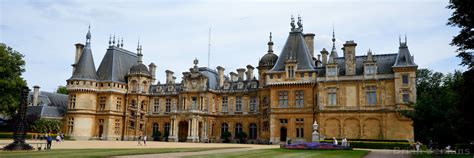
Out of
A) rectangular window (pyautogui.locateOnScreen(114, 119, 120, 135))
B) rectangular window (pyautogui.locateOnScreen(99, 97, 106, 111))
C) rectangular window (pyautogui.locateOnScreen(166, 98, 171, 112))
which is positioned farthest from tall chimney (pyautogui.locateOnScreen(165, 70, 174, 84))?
rectangular window (pyautogui.locateOnScreen(99, 97, 106, 111))

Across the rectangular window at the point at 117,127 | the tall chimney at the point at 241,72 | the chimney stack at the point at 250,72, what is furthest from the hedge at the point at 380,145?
the rectangular window at the point at 117,127

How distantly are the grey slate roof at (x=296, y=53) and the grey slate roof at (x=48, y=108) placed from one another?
27.6 m

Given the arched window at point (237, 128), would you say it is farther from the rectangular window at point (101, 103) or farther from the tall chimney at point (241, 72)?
the rectangular window at point (101, 103)

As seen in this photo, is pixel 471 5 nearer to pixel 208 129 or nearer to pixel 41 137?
pixel 208 129

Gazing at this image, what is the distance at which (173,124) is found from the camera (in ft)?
165

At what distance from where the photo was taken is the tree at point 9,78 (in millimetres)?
39291

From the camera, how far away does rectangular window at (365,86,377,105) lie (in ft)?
129

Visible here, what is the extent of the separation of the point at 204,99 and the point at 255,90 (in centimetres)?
633

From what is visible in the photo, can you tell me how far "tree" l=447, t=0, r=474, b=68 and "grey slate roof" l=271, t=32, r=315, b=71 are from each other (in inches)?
901

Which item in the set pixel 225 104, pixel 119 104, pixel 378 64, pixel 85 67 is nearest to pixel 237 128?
pixel 225 104

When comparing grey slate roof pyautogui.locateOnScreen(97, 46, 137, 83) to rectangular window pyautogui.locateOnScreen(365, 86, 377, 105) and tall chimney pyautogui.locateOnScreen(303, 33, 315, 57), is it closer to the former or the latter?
tall chimney pyautogui.locateOnScreen(303, 33, 315, 57)

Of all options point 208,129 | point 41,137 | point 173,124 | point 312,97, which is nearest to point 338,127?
point 312,97

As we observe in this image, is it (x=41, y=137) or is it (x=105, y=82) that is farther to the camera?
(x=105, y=82)

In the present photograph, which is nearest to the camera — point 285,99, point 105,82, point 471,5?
point 471,5
